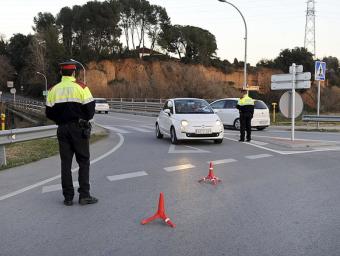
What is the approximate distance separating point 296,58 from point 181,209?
253 feet

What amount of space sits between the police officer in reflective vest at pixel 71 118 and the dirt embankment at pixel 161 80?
173 ft

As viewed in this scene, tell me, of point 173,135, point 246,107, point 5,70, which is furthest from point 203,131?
point 5,70

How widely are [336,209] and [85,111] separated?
12.0 ft

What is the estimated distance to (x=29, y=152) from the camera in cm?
1259

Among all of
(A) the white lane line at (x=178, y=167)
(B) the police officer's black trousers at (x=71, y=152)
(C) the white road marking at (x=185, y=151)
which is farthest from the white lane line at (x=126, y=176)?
(C) the white road marking at (x=185, y=151)

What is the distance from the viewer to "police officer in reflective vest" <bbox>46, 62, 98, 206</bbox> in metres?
6.45

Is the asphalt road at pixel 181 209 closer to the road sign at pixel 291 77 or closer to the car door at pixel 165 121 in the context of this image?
the car door at pixel 165 121

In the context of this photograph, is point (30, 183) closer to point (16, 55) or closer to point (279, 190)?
point (279, 190)

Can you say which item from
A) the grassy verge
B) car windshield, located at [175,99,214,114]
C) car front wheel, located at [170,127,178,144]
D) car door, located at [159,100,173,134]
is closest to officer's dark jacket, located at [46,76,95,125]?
the grassy verge

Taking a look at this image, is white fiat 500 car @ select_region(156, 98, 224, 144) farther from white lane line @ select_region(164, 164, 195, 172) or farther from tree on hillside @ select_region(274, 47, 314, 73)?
tree on hillside @ select_region(274, 47, 314, 73)

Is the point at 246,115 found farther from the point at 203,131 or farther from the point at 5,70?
the point at 5,70

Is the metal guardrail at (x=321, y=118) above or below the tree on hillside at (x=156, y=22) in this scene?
below

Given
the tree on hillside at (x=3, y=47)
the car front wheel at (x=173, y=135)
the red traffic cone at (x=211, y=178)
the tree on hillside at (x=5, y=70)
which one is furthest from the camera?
the tree on hillside at (x=3, y=47)

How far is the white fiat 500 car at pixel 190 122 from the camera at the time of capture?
14305mm
